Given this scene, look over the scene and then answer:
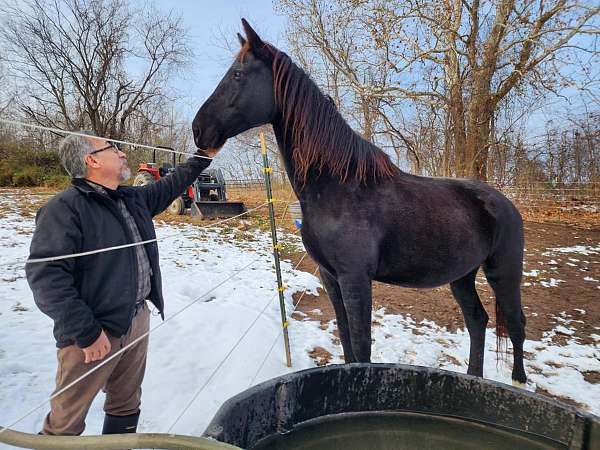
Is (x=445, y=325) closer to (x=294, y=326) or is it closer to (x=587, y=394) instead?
(x=587, y=394)

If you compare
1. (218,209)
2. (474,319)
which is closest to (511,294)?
(474,319)

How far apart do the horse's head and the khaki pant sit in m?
0.92

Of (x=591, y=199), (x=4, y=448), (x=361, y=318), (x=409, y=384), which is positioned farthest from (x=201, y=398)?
(x=591, y=199)

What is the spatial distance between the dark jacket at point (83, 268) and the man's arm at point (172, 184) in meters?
0.25

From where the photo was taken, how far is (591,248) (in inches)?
273

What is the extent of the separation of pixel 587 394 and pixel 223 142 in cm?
286

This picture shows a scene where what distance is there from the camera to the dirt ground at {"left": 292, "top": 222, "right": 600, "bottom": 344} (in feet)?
11.6

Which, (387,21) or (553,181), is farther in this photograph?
(553,181)

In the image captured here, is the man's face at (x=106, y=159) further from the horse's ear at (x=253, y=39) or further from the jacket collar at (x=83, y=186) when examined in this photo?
the horse's ear at (x=253, y=39)

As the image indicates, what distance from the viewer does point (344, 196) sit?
1.67 meters

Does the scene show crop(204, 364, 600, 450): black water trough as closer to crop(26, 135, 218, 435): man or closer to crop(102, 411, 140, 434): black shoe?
crop(26, 135, 218, 435): man

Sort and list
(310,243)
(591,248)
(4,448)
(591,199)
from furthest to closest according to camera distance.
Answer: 1. (591,199)
2. (591,248)
3. (310,243)
4. (4,448)

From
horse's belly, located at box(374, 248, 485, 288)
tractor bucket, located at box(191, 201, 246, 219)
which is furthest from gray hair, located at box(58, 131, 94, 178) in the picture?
tractor bucket, located at box(191, 201, 246, 219)

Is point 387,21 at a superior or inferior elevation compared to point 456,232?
superior
